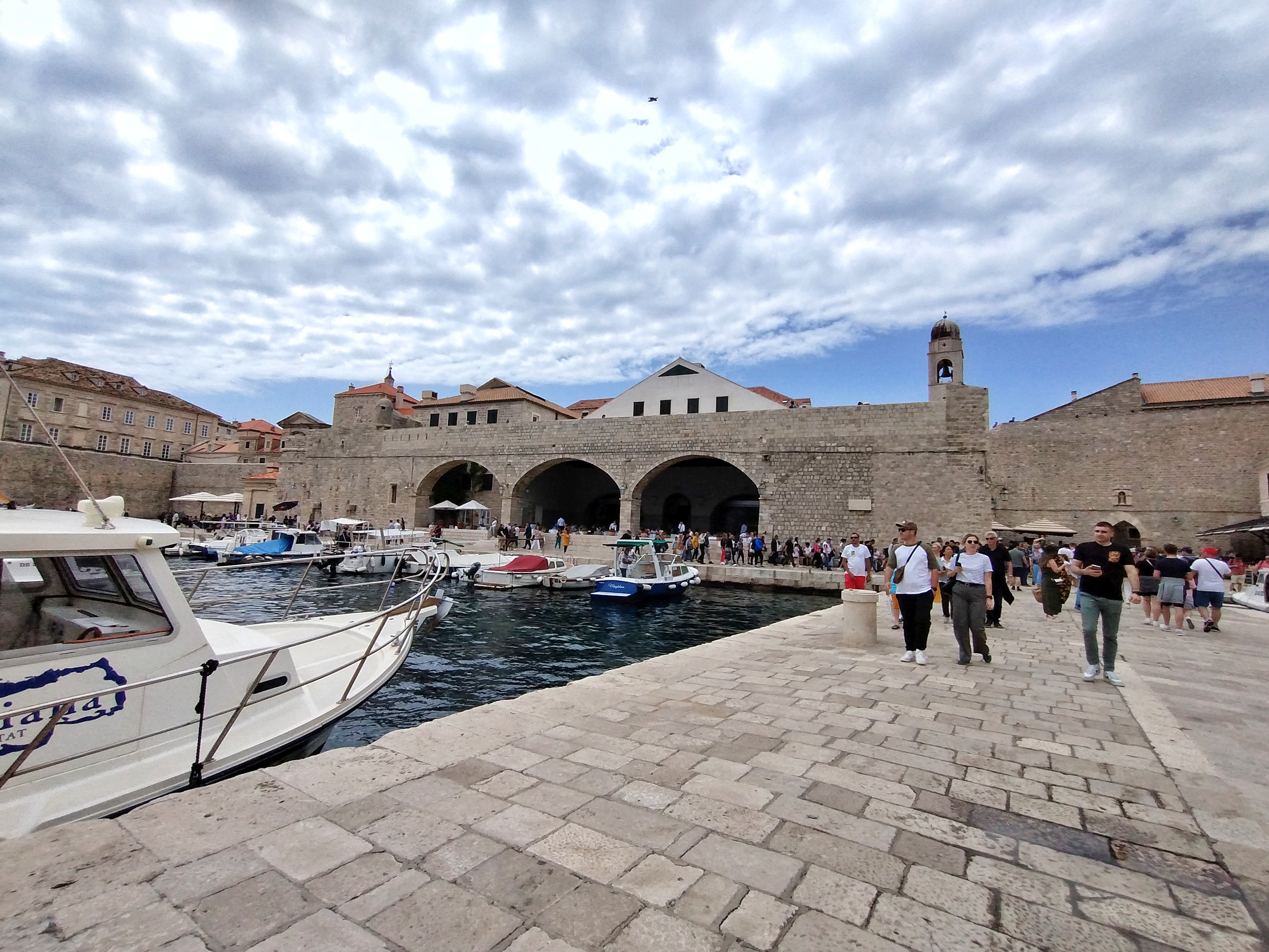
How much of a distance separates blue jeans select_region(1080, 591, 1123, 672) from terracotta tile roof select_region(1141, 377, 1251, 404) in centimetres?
2448

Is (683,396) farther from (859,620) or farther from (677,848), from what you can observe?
(677,848)

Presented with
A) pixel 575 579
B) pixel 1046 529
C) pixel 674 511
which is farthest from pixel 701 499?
pixel 1046 529

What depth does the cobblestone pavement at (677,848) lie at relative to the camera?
4.94 feet

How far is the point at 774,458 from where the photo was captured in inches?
820

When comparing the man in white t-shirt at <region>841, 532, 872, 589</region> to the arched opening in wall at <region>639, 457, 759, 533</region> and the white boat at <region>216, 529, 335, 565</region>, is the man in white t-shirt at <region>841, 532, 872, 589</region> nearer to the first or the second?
the white boat at <region>216, 529, 335, 565</region>

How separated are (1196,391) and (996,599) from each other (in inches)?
957

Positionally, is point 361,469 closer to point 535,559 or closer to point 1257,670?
point 535,559

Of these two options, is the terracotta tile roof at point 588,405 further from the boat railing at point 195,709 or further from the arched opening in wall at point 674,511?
the boat railing at point 195,709

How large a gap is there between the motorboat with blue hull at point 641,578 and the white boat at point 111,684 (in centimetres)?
989

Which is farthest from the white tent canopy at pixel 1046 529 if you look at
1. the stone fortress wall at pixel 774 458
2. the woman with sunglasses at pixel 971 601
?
the woman with sunglasses at pixel 971 601

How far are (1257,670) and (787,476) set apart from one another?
50.9 feet

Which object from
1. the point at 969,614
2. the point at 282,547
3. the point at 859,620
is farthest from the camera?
the point at 282,547

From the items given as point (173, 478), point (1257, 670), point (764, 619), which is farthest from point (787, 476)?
point (173, 478)

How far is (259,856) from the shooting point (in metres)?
1.79
